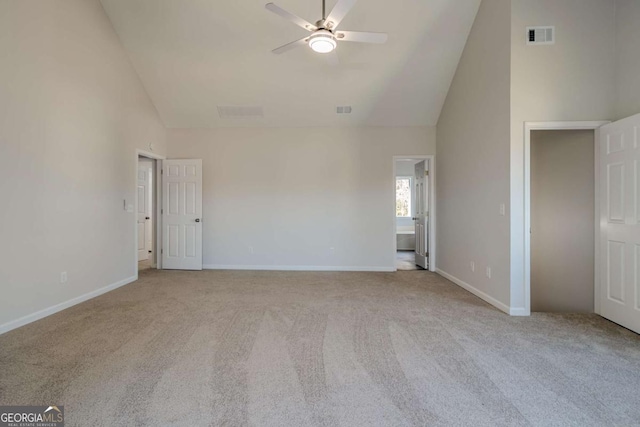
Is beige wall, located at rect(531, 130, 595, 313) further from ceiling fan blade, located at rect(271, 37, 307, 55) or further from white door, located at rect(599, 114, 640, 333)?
ceiling fan blade, located at rect(271, 37, 307, 55)

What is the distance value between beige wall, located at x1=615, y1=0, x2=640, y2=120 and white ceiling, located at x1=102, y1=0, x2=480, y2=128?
150 centimetres

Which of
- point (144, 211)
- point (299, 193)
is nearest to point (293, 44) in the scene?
point (299, 193)

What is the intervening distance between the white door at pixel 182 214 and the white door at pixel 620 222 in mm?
5827

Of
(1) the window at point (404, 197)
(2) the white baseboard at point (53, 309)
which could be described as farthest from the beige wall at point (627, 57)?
(1) the window at point (404, 197)

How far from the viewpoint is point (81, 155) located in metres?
3.80

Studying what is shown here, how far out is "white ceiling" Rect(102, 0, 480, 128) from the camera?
4.02 m

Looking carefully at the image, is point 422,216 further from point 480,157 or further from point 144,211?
point 144,211

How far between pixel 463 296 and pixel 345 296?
61.2 inches

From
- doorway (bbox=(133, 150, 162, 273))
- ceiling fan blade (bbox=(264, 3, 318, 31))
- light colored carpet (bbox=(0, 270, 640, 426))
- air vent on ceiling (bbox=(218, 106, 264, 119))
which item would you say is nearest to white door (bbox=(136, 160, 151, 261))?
doorway (bbox=(133, 150, 162, 273))

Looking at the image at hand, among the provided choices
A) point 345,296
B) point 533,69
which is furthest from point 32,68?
point 533,69

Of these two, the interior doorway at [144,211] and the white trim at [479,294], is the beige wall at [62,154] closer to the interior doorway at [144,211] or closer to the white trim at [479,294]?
the interior doorway at [144,211]

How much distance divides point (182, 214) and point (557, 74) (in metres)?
5.93

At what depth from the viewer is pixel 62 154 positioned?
11.5 feet

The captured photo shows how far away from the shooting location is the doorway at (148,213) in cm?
592
